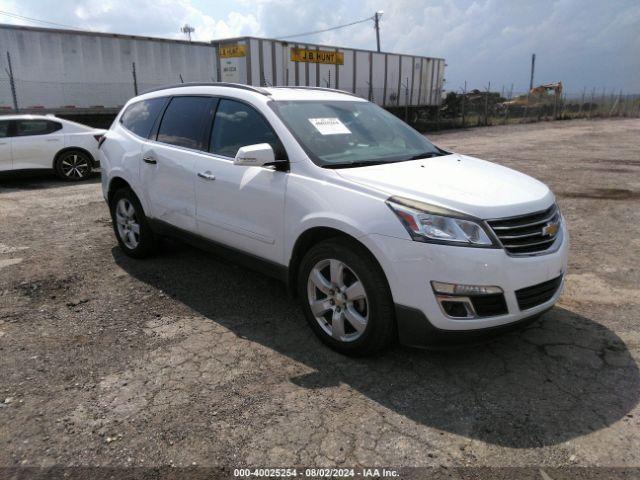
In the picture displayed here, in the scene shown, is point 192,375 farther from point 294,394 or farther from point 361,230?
point 361,230

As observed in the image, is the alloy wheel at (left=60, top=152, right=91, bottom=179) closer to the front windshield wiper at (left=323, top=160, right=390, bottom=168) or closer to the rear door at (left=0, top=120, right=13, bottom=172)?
the rear door at (left=0, top=120, right=13, bottom=172)

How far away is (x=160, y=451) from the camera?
99.3 inches

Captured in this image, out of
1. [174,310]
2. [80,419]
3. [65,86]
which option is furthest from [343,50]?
[80,419]

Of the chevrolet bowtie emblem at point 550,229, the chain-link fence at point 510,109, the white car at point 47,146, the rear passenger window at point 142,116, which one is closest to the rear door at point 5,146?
the white car at point 47,146

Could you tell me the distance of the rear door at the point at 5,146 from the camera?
10.1 m

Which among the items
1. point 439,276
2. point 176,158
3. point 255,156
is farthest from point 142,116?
point 439,276

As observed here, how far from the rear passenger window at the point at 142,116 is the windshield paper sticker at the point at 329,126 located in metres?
1.91

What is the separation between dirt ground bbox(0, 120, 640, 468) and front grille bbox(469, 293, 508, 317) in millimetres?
486

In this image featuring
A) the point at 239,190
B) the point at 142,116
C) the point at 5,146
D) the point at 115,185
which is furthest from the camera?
the point at 5,146

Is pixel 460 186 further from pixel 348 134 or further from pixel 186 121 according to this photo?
pixel 186 121

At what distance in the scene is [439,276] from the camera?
9.16 ft

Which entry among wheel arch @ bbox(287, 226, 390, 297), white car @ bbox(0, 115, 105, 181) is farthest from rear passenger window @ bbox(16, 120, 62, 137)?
wheel arch @ bbox(287, 226, 390, 297)

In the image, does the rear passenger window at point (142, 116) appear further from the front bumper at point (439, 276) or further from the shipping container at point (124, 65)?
the shipping container at point (124, 65)

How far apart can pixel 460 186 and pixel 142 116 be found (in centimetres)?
351
